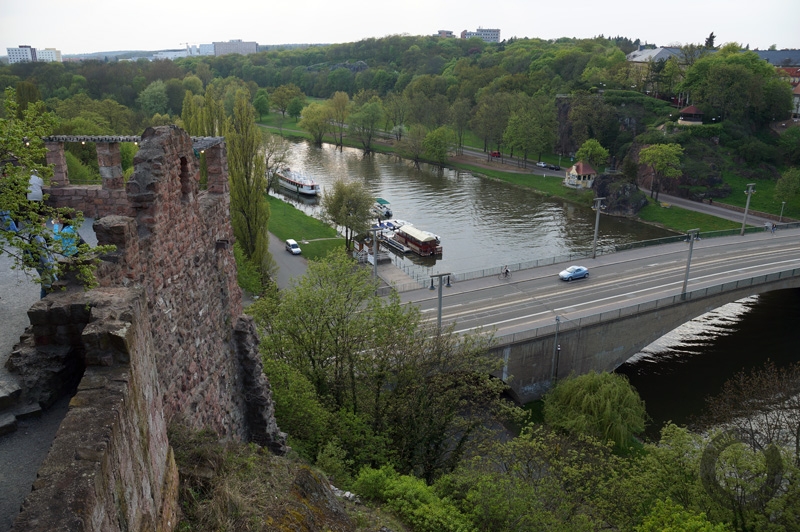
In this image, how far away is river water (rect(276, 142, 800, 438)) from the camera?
36.3 m

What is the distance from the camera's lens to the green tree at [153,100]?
95.4 meters

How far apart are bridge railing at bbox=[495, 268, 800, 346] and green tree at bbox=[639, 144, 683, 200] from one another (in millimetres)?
33592

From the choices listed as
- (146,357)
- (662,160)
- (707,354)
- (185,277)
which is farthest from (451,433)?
(662,160)

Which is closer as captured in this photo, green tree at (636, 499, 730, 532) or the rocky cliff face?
green tree at (636, 499, 730, 532)

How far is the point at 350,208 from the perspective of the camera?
2004 inches

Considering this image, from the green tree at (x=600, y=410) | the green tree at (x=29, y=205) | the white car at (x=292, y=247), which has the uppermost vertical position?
the green tree at (x=29, y=205)

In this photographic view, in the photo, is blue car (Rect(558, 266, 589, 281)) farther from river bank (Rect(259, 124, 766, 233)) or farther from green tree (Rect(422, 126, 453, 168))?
green tree (Rect(422, 126, 453, 168))

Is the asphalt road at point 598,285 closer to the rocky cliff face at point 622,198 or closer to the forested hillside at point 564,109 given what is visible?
the rocky cliff face at point 622,198

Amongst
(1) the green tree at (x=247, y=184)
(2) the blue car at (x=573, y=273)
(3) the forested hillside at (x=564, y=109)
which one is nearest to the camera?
(1) the green tree at (x=247, y=184)

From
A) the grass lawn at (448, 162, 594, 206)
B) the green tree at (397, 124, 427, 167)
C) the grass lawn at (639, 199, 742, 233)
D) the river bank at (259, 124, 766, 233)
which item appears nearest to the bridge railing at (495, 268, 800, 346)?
the grass lawn at (639, 199, 742, 233)

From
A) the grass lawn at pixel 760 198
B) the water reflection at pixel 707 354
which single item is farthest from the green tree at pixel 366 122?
the water reflection at pixel 707 354

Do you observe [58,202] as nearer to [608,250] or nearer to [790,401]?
[790,401]

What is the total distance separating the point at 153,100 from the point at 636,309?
86675 mm

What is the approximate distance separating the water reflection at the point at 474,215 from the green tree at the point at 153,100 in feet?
79.3
